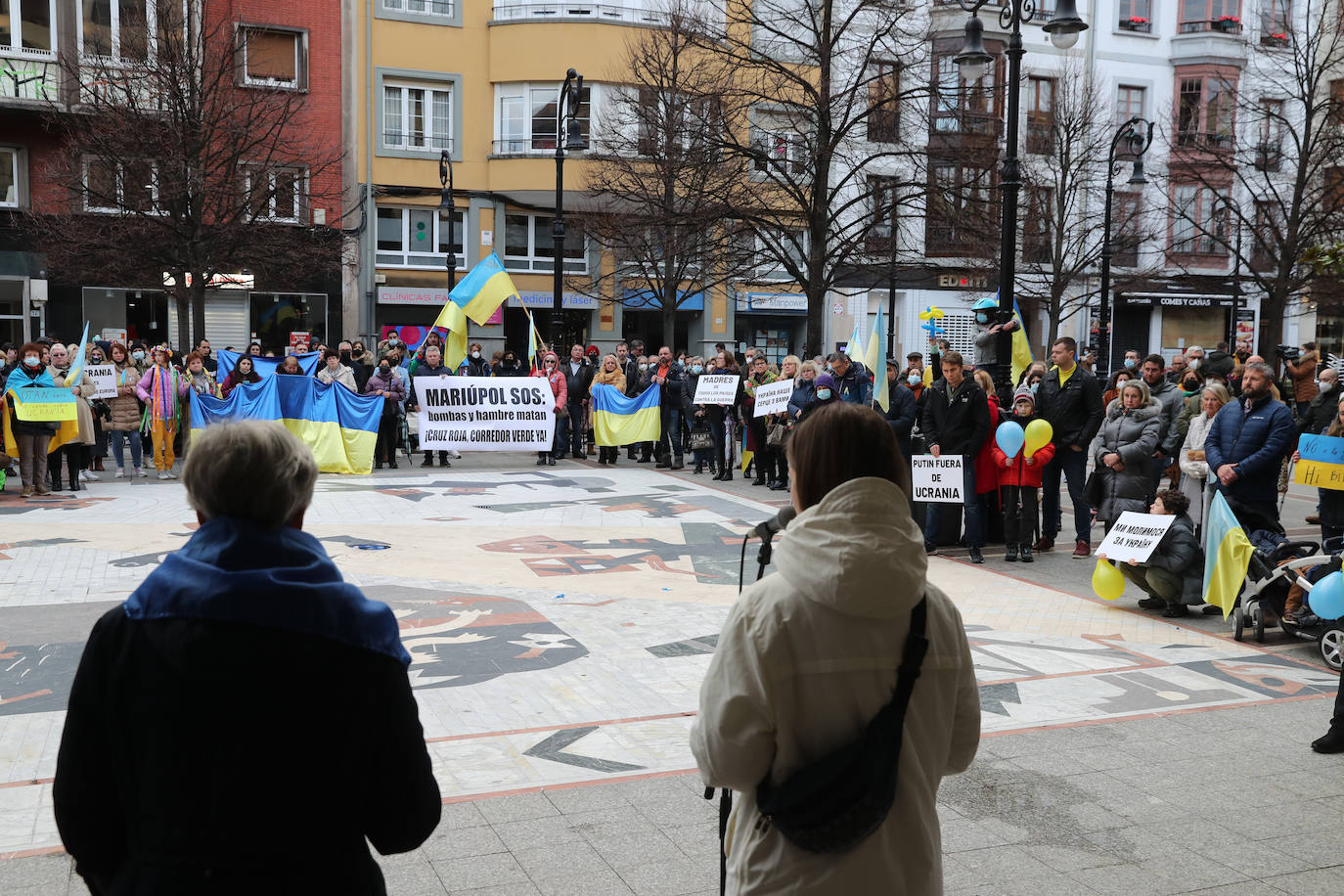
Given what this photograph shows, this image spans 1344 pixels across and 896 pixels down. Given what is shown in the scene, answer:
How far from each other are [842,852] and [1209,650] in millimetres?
6615

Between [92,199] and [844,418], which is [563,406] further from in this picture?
[844,418]

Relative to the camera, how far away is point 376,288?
3450 centimetres

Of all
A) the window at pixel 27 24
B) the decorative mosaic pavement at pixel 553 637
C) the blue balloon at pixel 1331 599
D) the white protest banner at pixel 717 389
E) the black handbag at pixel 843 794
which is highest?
the window at pixel 27 24

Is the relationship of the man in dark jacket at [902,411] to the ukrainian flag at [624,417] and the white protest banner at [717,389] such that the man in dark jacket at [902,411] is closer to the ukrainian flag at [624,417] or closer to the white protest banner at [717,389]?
the white protest banner at [717,389]

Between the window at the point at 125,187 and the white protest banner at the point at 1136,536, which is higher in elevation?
the window at the point at 125,187

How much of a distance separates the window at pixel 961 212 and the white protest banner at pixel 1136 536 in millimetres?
10844

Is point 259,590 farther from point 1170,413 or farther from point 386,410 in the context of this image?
point 386,410

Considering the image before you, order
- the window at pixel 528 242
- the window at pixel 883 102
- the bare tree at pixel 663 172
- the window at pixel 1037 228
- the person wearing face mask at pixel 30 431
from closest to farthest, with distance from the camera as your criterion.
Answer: the person wearing face mask at pixel 30 431 → the window at pixel 883 102 → the bare tree at pixel 663 172 → the window at pixel 1037 228 → the window at pixel 528 242

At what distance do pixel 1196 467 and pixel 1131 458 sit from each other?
630mm

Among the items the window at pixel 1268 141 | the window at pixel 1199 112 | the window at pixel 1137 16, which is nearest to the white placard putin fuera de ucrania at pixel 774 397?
the window at pixel 1268 141

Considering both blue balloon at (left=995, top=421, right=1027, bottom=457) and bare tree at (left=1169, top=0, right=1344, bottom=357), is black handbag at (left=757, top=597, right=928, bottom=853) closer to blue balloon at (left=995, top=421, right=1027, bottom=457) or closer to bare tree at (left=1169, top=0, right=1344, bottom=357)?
blue balloon at (left=995, top=421, right=1027, bottom=457)

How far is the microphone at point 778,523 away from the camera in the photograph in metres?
2.74

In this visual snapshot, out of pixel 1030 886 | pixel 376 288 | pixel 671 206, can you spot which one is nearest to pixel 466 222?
pixel 376 288

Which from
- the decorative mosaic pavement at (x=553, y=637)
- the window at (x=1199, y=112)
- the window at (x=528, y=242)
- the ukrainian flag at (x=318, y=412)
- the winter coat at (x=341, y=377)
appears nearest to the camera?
the decorative mosaic pavement at (x=553, y=637)
